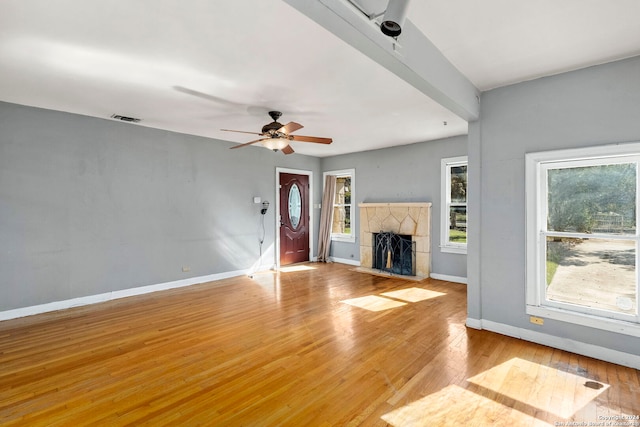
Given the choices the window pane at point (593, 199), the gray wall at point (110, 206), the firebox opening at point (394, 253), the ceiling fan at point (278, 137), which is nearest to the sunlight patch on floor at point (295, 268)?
the gray wall at point (110, 206)

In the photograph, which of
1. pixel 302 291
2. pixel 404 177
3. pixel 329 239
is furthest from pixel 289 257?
pixel 404 177

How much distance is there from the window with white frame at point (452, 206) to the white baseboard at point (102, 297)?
4227 millimetres

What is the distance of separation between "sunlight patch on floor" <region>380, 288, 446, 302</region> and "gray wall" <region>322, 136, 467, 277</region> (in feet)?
3.31

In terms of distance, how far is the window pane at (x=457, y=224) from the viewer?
5.52 m

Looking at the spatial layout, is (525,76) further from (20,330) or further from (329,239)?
(20,330)

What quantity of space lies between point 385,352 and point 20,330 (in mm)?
4082

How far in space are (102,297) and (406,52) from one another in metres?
5.06

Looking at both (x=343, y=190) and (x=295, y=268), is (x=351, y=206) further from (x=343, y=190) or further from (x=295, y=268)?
(x=295, y=268)

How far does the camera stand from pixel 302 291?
16.0ft

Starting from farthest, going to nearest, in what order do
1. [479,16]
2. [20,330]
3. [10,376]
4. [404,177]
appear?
[404,177] → [20,330] → [10,376] → [479,16]

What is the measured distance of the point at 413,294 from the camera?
471cm

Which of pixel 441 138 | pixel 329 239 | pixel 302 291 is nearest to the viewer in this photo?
pixel 302 291

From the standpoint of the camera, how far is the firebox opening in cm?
603

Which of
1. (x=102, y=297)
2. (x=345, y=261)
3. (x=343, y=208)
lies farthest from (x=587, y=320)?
(x=102, y=297)
